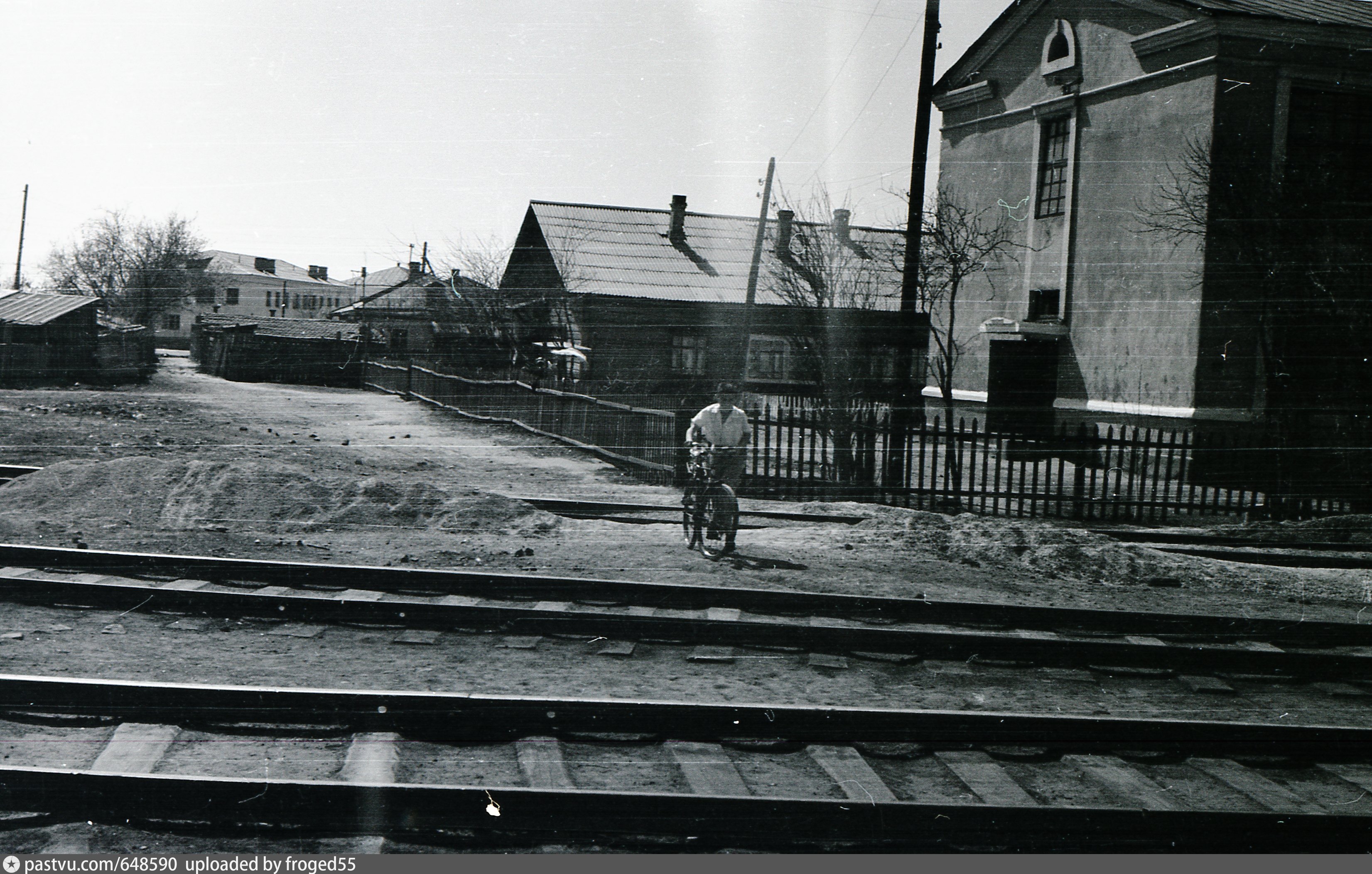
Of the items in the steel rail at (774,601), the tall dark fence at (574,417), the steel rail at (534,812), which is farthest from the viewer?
the tall dark fence at (574,417)

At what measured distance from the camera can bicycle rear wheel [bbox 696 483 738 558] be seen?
870 cm

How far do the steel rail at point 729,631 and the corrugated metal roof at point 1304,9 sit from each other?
13.3 meters

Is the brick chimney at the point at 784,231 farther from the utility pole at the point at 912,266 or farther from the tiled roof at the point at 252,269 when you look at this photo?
the tiled roof at the point at 252,269

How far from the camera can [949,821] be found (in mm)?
3750

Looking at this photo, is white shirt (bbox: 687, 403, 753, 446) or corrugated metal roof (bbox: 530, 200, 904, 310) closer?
white shirt (bbox: 687, 403, 753, 446)

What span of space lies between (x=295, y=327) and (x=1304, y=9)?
120 feet

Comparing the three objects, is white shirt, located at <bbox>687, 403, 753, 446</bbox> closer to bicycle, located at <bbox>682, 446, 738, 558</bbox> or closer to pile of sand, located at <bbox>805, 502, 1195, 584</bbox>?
bicycle, located at <bbox>682, 446, 738, 558</bbox>

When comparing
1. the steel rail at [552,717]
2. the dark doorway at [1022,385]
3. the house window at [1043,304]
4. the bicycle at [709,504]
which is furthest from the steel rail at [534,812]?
the house window at [1043,304]

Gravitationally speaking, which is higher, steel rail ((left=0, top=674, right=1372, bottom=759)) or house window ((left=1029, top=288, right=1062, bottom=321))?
house window ((left=1029, top=288, right=1062, bottom=321))

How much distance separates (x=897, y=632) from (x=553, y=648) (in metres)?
2.24

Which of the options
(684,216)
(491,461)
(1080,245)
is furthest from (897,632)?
(684,216)

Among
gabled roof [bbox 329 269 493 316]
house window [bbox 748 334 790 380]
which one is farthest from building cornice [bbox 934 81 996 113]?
gabled roof [bbox 329 269 493 316]

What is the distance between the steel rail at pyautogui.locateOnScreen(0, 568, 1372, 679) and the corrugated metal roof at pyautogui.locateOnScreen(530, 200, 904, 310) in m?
20.0

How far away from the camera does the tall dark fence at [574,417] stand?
14.4 metres
